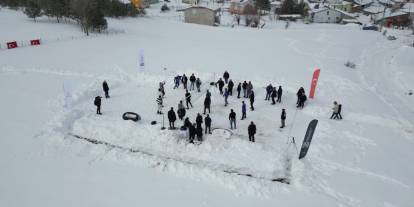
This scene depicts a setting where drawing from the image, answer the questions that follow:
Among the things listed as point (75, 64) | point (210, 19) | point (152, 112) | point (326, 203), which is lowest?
point (326, 203)

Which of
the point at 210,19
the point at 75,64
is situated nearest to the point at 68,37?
the point at 75,64

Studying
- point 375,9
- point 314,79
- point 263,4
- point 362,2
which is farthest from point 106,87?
point 362,2

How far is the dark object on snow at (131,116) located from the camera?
1564cm

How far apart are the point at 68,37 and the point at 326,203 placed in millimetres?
34026

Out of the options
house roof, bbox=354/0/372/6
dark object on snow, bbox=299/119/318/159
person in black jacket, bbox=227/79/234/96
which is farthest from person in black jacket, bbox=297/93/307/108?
house roof, bbox=354/0/372/6

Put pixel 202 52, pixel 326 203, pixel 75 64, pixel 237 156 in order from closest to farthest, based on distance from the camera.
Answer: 1. pixel 326 203
2. pixel 237 156
3. pixel 75 64
4. pixel 202 52

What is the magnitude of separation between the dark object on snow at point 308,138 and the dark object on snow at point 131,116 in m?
8.49

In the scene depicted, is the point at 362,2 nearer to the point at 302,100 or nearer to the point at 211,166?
the point at 302,100

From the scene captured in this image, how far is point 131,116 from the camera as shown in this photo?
1576 cm

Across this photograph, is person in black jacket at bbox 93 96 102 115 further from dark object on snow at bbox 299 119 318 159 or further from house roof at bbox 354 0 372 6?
house roof at bbox 354 0 372 6

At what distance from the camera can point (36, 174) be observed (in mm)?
11453

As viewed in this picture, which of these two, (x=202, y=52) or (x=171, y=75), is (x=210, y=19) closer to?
(x=202, y=52)

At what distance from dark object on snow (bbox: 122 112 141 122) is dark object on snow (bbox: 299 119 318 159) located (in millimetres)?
8494

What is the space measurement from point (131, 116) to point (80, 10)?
1070 inches
